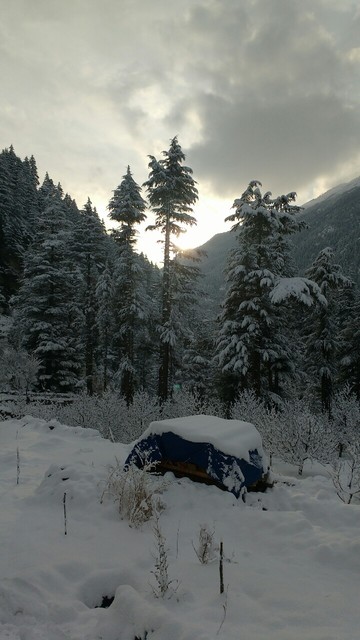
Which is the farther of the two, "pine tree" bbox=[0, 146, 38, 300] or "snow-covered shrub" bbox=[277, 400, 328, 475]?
"pine tree" bbox=[0, 146, 38, 300]

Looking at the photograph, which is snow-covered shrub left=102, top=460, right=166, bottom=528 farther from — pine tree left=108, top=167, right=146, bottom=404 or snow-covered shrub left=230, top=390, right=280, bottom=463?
pine tree left=108, top=167, right=146, bottom=404

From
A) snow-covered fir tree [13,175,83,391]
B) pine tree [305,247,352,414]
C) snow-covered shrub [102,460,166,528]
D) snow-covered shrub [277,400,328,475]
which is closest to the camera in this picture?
snow-covered shrub [102,460,166,528]

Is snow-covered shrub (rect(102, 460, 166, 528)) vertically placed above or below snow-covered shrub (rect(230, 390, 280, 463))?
above

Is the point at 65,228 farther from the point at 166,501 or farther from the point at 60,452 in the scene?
the point at 166,501

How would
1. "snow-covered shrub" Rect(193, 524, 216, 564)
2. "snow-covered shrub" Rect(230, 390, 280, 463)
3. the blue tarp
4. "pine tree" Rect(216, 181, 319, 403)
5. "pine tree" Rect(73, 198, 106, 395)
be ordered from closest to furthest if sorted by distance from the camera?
"snow-covered shrub" Rect(193, 524, 216, 564)
the blue tarp
"snow-covered shrub" Rect(230, 390, 280, 463)
"pine tree" Rect(216, 181, 319, 403)
"pine tree" Rect(73, 198, 106, 395)

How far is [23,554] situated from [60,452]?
477 cm

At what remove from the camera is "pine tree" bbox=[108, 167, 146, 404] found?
74.1 feet

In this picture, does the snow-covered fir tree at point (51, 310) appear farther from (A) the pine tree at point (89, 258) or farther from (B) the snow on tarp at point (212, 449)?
(B) the snow on tarp at point (212, 449)

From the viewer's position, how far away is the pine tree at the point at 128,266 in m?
22.6

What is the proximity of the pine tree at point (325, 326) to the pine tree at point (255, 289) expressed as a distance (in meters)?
5.14

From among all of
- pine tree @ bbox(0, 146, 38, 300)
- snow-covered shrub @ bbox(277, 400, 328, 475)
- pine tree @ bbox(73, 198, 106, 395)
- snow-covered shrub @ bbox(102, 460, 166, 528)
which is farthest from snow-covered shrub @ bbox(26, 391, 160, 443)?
pine tree @ bbox(0, 146, 38, 300)

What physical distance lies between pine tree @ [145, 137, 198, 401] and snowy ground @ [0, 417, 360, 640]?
528 inches

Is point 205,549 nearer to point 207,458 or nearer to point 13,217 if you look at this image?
point 207,458

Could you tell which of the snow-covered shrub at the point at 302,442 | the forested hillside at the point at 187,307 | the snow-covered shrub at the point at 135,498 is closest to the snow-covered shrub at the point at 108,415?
the forested hillside at the point at 187,307
